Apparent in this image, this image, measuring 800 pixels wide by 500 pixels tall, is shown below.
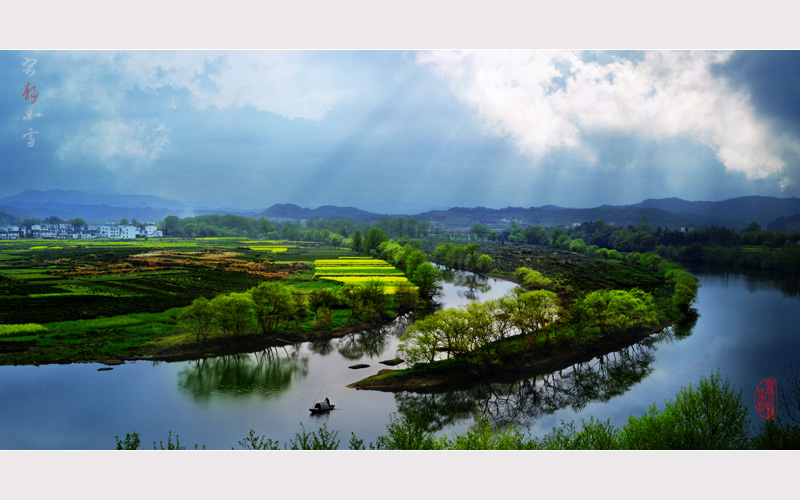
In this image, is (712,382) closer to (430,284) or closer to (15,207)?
(430,284)

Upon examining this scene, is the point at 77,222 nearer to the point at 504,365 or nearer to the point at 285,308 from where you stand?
the point at 285,308

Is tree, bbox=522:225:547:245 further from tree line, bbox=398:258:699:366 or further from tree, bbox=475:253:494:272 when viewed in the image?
tree, bbox=475:253:494:272

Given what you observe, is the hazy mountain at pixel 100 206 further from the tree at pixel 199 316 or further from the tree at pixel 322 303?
the tree at pixel 322 303

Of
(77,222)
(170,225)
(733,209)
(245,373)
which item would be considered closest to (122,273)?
(170,225)

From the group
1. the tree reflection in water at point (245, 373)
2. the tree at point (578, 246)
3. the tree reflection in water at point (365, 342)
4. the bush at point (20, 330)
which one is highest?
the tree at point (578, 246)

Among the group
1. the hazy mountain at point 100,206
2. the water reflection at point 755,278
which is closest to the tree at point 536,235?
the water reflection at point 755,278
